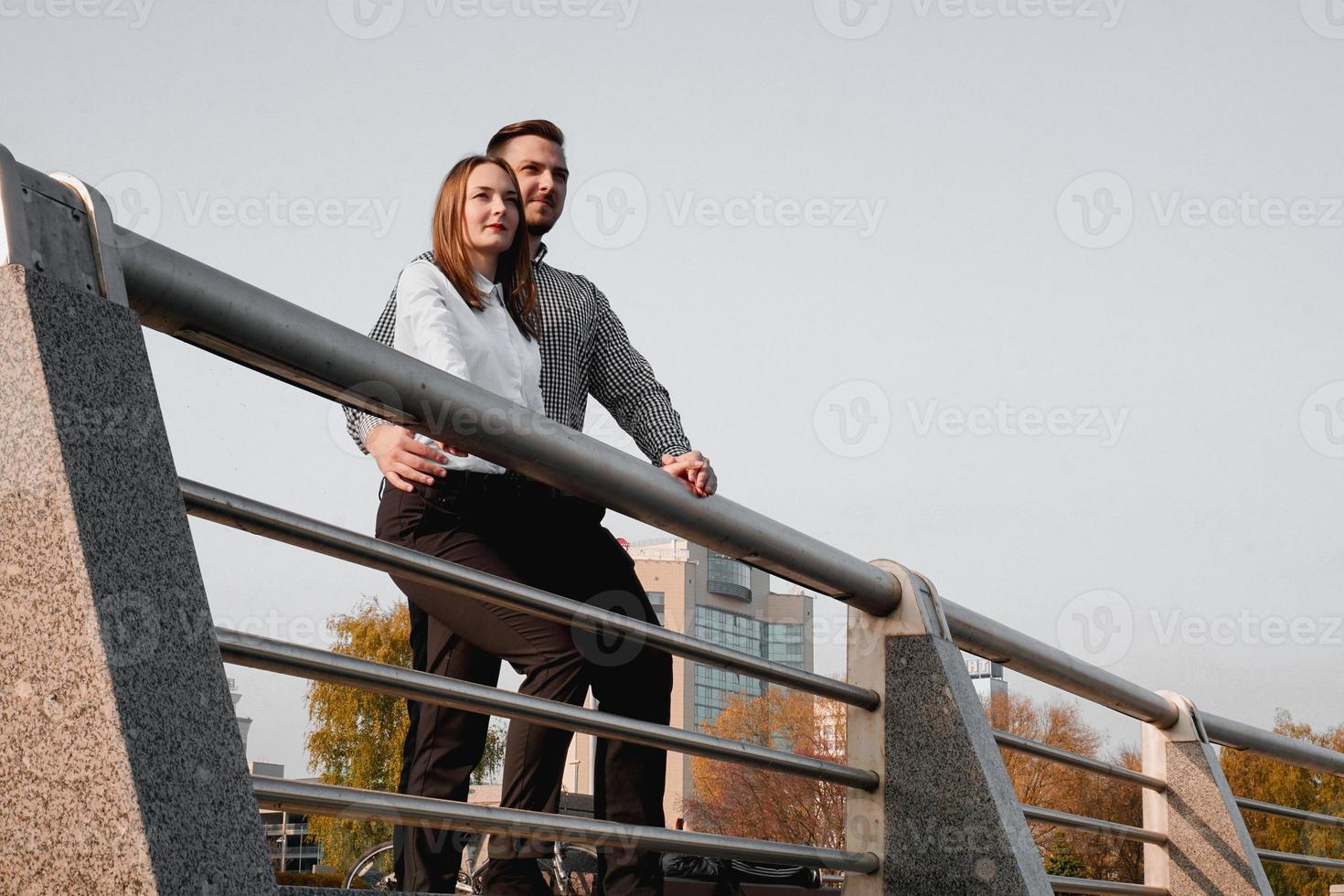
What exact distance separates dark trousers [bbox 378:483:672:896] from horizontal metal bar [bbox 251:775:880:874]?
316 millimetres

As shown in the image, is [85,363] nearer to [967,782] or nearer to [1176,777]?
[967,782]

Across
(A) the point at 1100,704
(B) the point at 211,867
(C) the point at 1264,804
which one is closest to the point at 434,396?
(B) the point at 211,867

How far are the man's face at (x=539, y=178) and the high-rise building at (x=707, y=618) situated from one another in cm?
7789

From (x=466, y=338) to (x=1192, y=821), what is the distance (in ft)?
10.4

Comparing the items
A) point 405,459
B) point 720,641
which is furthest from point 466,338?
point 720,641

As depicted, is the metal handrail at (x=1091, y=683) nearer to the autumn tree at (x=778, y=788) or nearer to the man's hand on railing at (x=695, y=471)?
the man's hand on railing at (x=695, y=471)

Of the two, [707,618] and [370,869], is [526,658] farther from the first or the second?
[707,618]

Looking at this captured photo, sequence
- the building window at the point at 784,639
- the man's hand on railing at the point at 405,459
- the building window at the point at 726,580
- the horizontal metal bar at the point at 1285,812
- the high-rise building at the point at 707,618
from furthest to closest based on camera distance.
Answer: the building window at the point at 784,639
the building window at the point at 726,580
the high-rise building at the point at 707,618
the horizontal metal bar at the point at 1285,812
the man's hand on railing at the point at 405,459

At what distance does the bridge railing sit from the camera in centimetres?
138

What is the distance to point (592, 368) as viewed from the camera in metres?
3.95

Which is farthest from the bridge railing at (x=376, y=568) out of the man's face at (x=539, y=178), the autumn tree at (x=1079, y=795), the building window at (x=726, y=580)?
the building window at (x=726, y=580)

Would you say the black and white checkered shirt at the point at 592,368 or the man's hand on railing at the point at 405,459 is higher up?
the black and white checkered shirt at the point at 592,368

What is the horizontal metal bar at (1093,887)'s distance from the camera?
358cm

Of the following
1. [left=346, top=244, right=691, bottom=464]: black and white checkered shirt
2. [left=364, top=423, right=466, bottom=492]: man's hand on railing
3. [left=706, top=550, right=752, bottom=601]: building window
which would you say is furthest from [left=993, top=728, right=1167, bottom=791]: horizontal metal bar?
[left=706, top=550, right=752, bottom=601]: building window
